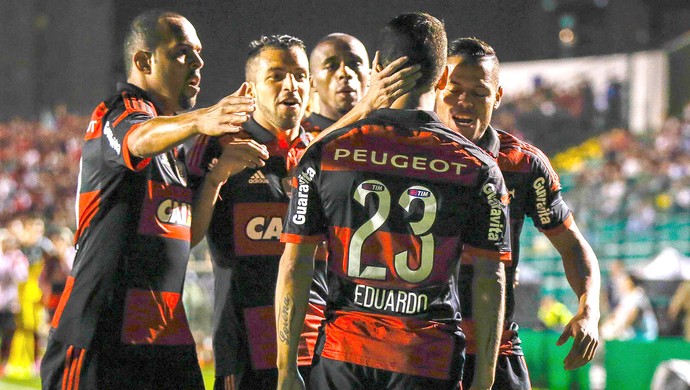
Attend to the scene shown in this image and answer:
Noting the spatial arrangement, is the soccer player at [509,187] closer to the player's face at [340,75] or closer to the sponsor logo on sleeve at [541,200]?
the sponsor logo on sleeve at [541,200]

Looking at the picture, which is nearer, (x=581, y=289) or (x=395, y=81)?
(x=395, y=81)

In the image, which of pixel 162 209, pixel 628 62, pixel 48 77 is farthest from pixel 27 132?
pixel 162 209

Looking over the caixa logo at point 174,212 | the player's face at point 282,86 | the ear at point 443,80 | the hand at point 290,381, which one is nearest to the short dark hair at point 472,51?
the ear at point 443,80

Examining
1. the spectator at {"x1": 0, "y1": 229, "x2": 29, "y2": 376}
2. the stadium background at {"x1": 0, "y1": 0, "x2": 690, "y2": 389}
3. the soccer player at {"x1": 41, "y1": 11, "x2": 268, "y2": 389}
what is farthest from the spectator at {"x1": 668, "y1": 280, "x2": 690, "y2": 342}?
the soccer player at {"x1": 41, "y1": 11, "x2": 268, "y2": 389}

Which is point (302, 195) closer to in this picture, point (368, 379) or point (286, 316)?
point (286, 316)

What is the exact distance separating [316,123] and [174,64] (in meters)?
1.33

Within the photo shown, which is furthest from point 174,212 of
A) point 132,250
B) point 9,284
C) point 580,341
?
point 9,284

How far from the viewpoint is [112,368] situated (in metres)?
3.94

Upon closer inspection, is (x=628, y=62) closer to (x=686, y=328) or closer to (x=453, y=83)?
(x=686, y=328)

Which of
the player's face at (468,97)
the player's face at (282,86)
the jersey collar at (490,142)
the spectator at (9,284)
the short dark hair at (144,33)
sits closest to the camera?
the short dark hair at (144,33)

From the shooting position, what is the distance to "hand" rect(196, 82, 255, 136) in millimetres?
3453

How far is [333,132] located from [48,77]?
99.1 ft

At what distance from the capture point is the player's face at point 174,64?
418 centimetres

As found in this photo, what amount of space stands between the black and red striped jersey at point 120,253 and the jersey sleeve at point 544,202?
1557 mm
